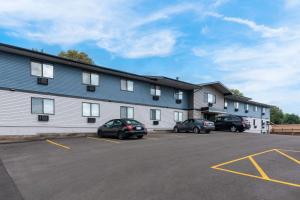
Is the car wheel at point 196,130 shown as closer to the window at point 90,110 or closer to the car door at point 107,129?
the window at point 90,110

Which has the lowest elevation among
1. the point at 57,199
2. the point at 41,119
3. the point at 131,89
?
the point at 57,199

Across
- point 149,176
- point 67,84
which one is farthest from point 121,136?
point 149,176

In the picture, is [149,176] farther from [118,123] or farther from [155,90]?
[155,90]

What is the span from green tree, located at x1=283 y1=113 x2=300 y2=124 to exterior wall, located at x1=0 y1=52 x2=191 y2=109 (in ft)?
291

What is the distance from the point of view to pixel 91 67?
75.8ft

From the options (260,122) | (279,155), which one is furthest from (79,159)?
(260,122)

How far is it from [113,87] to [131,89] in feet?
7.83

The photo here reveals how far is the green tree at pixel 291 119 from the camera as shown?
10562 centimetres

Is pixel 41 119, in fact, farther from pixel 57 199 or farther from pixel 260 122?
pixel 260 122

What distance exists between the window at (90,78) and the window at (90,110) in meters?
1.74

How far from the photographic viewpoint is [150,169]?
9172 millimetres

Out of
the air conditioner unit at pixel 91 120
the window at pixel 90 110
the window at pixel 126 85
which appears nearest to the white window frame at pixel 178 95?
the window at pixel 126 85

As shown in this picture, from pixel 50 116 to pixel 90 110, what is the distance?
3.68 m

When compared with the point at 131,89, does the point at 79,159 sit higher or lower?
lower
